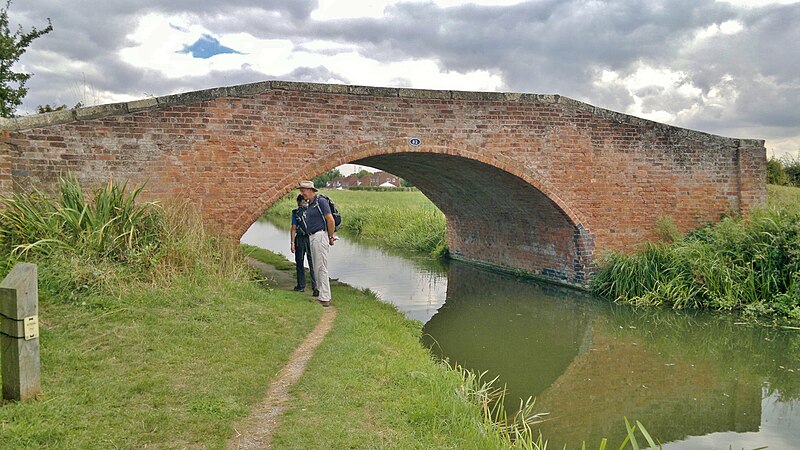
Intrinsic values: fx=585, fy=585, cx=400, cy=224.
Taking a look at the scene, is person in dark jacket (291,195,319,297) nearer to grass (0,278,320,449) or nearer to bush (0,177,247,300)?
bush (0,177,247,300)

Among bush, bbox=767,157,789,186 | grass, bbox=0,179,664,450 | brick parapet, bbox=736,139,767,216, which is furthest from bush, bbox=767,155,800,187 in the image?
grass, bbox=0,179,664,450

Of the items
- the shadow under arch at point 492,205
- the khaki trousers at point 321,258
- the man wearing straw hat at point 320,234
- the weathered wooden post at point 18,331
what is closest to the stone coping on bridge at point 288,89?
the shadow under arch at point 492,205

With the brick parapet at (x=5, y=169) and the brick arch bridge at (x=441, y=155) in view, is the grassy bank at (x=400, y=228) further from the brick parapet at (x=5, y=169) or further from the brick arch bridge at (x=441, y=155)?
the brick parapet at (x=5, y=169)

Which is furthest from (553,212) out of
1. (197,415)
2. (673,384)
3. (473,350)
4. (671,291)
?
(197,415)

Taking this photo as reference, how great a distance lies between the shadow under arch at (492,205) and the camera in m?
10.2

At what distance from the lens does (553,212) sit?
463 inches

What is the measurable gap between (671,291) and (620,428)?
5570 millimetres

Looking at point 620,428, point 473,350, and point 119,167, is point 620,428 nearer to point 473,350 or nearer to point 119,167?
point 473,350

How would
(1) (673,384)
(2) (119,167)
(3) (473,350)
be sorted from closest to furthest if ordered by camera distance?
(1) (673,384), (3) (473,350), (2) (119,167)

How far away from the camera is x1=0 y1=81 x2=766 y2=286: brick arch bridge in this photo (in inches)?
340

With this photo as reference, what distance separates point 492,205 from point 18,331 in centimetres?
1110

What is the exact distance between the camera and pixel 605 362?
749 centimetres

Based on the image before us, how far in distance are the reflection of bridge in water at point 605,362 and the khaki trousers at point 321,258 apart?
1.67 metres

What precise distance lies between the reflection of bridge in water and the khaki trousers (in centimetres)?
167
